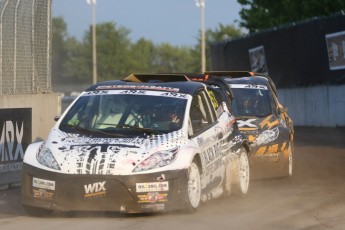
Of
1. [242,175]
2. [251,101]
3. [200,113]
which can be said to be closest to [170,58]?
[251,101]

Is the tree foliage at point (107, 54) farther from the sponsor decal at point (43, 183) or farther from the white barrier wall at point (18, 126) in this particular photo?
the sponsor decal at point (43, 183)

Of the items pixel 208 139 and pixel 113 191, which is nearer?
pixel 113 191

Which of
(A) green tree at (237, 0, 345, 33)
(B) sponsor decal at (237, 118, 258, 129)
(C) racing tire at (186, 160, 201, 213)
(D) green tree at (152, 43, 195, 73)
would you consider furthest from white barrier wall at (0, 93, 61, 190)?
(D) green tree at (152, 43, 195, 73)

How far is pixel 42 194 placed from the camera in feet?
32.1

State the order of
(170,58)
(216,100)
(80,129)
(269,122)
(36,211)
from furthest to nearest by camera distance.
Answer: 1. (170,58)
2. (269,122)
3. (216,100)
4. (80,129)
5. (36,211)

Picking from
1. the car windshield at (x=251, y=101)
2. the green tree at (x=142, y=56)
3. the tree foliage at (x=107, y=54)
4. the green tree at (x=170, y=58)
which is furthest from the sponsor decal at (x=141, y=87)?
the green tree at (x=170, y=58)

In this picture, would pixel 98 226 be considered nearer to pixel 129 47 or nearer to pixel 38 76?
pixel 38 76

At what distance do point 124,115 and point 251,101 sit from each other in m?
4.94

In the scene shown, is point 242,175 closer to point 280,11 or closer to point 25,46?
Result: point 25,46

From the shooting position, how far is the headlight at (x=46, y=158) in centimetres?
980

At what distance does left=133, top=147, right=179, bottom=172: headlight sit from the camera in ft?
31.7

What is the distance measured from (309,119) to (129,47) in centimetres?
6922

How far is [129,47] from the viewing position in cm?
9856

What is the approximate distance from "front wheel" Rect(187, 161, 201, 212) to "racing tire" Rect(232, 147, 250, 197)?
174 cm
